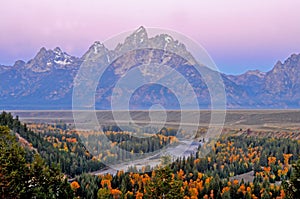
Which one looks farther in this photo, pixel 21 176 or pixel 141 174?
pixel 141 174

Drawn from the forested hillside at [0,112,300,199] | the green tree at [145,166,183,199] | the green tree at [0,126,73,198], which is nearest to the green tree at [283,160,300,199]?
the forested hillside at [0,112,300,199]

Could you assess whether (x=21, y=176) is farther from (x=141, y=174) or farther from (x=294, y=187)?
(x=141, y=174)

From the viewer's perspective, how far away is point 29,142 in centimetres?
14512

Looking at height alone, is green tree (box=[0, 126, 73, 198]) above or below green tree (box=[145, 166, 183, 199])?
above

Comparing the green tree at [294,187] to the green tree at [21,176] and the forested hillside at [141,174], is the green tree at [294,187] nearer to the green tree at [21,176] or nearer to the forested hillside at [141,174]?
the forested hillside at [141,174]

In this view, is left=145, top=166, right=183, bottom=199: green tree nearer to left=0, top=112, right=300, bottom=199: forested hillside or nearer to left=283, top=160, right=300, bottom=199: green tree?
left=0, top=112, right=300, bottom=199: forested hillside

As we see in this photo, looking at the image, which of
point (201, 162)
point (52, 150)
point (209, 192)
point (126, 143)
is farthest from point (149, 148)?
point (209, 192)

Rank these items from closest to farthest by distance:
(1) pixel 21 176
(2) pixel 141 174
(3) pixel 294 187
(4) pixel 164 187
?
(1) pixel 21 176 → (3) pixel 294 187 → (4) pixel 164 187 → (2) pixel 141 174

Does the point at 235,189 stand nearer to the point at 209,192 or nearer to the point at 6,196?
the point at 209,192

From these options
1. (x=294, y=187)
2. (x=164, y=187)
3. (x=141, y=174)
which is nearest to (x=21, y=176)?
(x=164, y=187)

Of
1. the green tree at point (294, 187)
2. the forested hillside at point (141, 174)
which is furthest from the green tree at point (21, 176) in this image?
the green tree at point (294, 187)

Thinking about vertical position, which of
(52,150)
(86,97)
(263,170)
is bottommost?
(263,170)

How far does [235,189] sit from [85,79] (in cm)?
6093

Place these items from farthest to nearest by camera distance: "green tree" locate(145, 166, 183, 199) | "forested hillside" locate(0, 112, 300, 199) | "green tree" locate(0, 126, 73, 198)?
"green tree" locate(145, 166, 183, 199)
"forested hillside" locate(0, 112, 300, 199)
"green tree" locate(0, 126, 73, 198)
